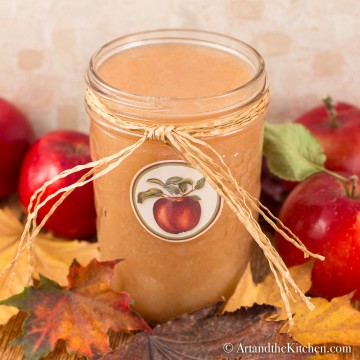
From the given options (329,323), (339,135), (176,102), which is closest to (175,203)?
(176,102)

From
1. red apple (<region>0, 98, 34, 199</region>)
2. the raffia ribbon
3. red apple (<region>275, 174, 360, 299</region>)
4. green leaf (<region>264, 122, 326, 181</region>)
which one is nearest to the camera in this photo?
the raffia ribbon

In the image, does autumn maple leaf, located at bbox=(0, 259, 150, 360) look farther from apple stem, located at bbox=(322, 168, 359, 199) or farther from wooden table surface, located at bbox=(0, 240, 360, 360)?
apple stem, located at bbox=(322, 168, 359, 199)

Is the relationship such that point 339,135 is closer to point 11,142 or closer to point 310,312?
point 310,312

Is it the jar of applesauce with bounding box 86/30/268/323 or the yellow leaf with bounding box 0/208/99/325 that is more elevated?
the jar of applesauce with bounding box 86/30/268/323

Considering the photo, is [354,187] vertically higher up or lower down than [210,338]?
higher up

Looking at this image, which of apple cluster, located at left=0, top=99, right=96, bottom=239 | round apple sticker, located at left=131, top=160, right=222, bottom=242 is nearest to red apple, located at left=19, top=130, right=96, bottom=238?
apple cluster, located at left=0, top=99, right=96, bottom=239

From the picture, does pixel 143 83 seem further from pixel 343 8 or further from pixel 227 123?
pixel 343 8
